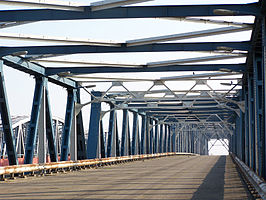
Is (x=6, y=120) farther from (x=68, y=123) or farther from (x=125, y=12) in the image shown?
(x=68, y=123)

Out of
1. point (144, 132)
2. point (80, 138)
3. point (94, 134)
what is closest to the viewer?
point (80, 138)

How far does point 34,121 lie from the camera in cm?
3045

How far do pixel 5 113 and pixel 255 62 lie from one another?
1271 cm

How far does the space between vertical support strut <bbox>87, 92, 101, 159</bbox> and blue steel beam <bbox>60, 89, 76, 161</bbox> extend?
6.63 m

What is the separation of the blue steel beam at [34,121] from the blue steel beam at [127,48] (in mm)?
4654

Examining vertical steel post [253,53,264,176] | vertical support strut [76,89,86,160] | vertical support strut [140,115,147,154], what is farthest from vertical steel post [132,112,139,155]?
vertical steel post [253,53,264,176]

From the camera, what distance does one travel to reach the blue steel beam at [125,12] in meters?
19.6

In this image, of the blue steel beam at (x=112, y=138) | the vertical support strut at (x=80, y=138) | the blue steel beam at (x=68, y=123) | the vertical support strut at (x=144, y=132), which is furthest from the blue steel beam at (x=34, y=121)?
the vertical support strut at (x=144, y=132)

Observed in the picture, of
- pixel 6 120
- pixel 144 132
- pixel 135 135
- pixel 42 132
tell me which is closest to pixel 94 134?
pixel 42 132

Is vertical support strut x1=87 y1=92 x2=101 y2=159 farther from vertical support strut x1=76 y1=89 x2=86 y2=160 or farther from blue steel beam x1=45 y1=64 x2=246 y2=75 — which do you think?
blue steel beam x1=45 y1=64 x2=246 y2=75

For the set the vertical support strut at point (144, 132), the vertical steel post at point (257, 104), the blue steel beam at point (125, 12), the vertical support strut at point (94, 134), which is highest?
the blue steel beam at point (125, 12)

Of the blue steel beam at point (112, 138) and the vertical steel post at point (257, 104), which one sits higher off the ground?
the vertical steel post at point (257, 104)

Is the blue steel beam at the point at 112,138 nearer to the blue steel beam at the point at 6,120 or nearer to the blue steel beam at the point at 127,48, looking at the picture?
the blue steel beam at the point at 6,120

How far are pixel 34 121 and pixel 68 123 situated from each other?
670 cm
